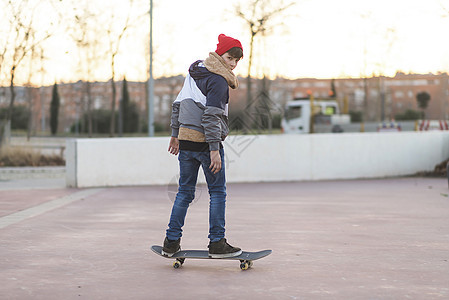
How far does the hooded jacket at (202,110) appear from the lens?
5.09 metres

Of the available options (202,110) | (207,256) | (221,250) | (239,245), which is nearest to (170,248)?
(207,256)

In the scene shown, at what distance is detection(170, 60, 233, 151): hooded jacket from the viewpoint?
5094mm

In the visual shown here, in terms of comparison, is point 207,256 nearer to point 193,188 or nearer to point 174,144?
point 193,188

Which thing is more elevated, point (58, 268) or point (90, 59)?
point (90, 59)

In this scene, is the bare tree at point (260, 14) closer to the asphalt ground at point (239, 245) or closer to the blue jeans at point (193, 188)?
the asphalt ground at point (239, 245)

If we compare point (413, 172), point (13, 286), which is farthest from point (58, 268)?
point (413, 172)

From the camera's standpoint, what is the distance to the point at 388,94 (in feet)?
205

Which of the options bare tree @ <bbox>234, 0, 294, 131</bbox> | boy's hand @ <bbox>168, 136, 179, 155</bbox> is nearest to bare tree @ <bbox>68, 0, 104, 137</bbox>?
bare tree @ <bbox>234, 0, 294, 131</bbox>

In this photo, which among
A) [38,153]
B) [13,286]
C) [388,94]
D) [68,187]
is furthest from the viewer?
[388,94]

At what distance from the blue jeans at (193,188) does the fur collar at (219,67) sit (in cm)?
54

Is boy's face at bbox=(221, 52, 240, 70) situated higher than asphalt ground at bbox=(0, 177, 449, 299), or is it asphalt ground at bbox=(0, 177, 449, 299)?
boy's face at bbox=(221, 52, 240, 70)

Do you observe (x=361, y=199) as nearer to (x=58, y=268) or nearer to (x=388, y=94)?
(x=58, y=268)

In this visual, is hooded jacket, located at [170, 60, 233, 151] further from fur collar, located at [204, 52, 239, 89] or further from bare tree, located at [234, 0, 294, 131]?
bare tree, located at [234, 0, 294, 131]

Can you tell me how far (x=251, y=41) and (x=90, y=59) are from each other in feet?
48.0
